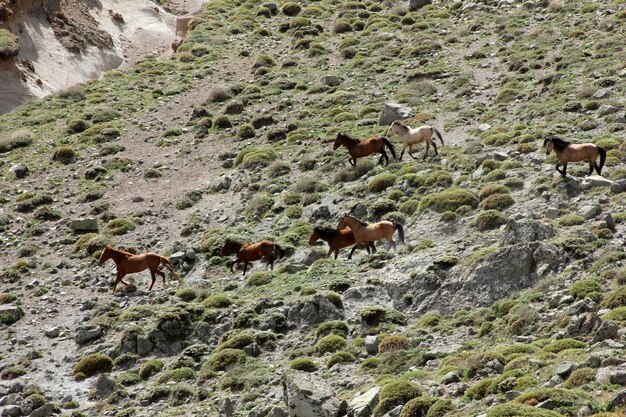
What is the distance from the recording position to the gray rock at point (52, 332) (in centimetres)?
3353

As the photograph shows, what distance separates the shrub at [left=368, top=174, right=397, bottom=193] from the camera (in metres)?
Result: 39.3

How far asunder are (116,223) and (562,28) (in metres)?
29.4

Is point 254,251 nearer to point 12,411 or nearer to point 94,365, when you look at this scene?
point 94,365

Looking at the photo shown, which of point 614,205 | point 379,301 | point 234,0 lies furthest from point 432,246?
point 234,0

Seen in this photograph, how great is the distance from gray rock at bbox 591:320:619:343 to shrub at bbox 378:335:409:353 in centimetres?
560

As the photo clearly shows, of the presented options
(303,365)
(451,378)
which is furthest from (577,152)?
(451,378)

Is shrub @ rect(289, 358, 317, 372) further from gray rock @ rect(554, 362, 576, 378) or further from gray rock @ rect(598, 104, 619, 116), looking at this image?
gray rock @ rect(598, 104, 619, 116)

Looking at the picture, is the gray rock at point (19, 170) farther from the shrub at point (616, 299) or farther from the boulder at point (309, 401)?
the shrub at point (616, 299)

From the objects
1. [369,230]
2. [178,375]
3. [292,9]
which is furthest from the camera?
[292,9]

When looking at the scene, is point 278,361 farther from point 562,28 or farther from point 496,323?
point 562,28

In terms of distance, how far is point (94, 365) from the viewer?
30422mm

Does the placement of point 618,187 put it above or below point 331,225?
above

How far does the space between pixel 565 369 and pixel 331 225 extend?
19472mm

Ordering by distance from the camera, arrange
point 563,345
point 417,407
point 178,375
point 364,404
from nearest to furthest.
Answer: point 417,407 < point 563,345 < point 364,404 < point 178,375
